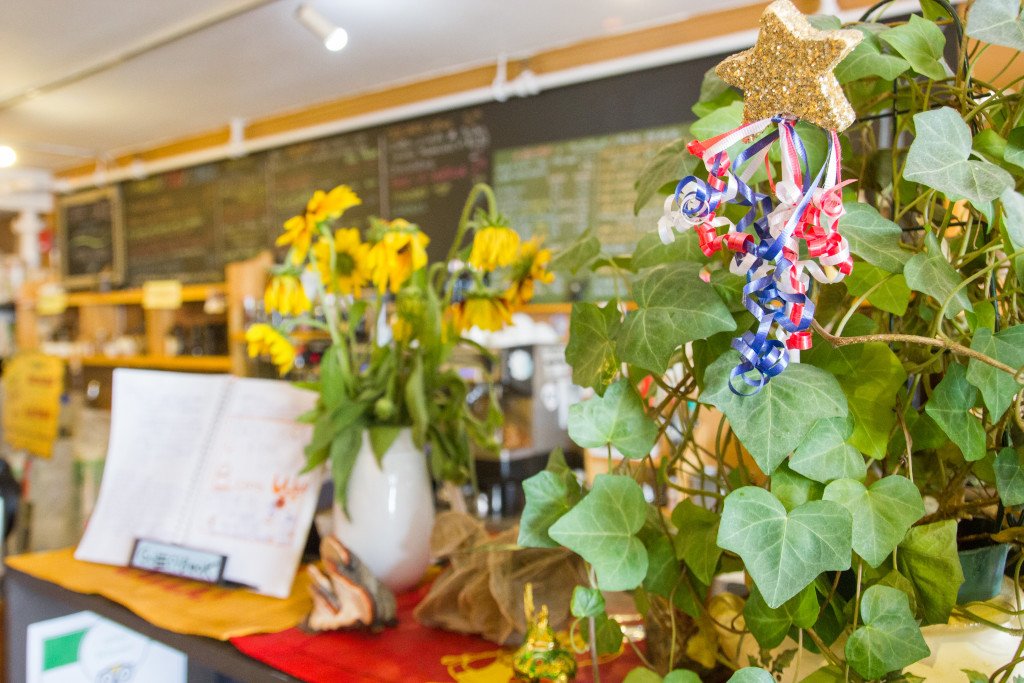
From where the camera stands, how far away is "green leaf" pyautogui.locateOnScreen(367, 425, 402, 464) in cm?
91

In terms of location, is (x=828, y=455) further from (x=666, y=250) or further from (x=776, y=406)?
(x=666, y=250)

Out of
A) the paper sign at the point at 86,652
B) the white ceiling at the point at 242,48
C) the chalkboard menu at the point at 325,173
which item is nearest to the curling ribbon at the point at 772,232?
the paper sign at the point at 86,652

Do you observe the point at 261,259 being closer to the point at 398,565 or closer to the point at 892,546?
the point at 398,565

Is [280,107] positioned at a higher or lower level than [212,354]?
higher

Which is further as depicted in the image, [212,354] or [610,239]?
[212,354]

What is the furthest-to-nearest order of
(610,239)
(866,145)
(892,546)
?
(610,239), (866,145), (892,546)

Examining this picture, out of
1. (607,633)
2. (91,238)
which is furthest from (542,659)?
(91,238)

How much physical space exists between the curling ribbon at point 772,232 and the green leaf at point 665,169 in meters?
0.10

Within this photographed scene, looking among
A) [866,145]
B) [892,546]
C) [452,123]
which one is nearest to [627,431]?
[892,546]

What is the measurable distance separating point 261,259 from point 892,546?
13.8ft

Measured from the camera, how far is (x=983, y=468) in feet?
1.68

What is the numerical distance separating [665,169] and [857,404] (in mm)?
226

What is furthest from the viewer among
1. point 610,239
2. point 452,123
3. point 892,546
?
point 452,123

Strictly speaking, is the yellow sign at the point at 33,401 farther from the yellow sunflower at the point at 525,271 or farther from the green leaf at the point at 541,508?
the green leaf at the point at 541,508
